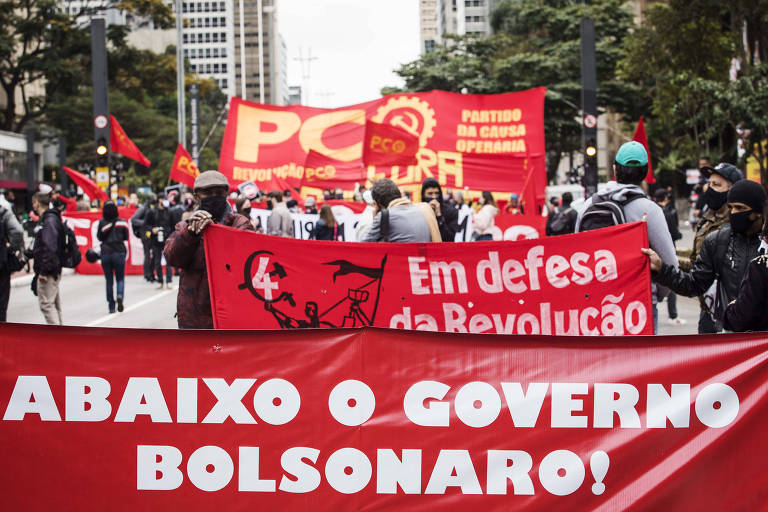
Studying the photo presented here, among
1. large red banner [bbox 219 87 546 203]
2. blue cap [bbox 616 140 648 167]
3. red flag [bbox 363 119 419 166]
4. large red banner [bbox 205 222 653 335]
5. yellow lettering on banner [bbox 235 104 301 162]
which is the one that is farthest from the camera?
yellow lettering on banner [bbox 235 104 301 162]

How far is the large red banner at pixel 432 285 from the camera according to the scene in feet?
18.6

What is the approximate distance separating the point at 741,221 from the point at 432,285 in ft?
6.05

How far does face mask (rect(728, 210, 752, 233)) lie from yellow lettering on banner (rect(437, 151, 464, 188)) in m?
13.6

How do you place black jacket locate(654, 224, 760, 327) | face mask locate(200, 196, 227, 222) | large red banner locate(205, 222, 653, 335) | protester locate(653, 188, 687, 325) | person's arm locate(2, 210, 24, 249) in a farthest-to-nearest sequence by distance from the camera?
protester locate(653, 188, 687, 325)
person's arm locate(2, 210, 24, 249)
face mask locate(200, 196, 227, 222)
large red banner locate(205, 222, 653, 335)
black jacket locate(654, 224, 760, 327)

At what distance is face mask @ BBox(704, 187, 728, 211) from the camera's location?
6.48 m

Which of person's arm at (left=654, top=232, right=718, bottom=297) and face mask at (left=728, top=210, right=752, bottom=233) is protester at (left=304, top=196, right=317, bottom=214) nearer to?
person's arm at (left=654, top=232, right=718, bottom=297)

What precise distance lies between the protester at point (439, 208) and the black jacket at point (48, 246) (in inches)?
168

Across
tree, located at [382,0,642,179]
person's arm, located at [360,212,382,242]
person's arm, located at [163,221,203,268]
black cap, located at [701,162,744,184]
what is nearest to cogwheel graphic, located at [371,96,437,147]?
person's arm, located at [360,212,382,242]

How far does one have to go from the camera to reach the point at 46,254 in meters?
10.6

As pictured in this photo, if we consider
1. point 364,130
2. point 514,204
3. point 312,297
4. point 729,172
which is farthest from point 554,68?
point 312,297

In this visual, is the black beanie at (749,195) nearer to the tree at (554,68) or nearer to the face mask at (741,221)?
the face mask at (741,221)

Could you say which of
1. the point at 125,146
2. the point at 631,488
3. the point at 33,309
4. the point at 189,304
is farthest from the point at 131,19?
the point at 631,488

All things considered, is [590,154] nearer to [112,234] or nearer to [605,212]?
[112,234]

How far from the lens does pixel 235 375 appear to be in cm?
379
